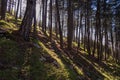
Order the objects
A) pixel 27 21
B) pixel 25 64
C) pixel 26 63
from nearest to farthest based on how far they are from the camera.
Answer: pixel 25 64 → pixel 26 63 → pixel 27 21

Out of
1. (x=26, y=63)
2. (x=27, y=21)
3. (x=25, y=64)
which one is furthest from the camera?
(x=27, y=21)

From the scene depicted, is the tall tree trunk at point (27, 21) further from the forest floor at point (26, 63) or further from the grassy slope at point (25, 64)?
the grassy slope at point (25, 64)

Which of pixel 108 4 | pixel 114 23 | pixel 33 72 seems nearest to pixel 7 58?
pixel 33 72

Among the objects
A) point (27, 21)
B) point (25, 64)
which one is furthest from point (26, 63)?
point (27, 21)

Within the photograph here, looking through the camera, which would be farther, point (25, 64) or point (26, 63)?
point (26, 63)

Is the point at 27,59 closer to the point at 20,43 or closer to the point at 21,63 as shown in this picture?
the point at 21,63

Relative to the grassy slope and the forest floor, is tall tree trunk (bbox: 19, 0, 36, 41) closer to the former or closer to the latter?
the forest floor

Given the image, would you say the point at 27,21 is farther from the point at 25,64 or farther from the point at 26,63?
the point at 25,64

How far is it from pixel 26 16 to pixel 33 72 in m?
4.99

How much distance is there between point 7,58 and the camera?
14.3 m

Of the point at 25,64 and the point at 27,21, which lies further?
the point at 27,21

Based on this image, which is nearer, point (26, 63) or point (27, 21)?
point (26, 63)

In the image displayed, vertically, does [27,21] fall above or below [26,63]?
above

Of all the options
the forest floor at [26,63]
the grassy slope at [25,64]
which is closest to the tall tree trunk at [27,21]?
the forest floor at [26,63]
